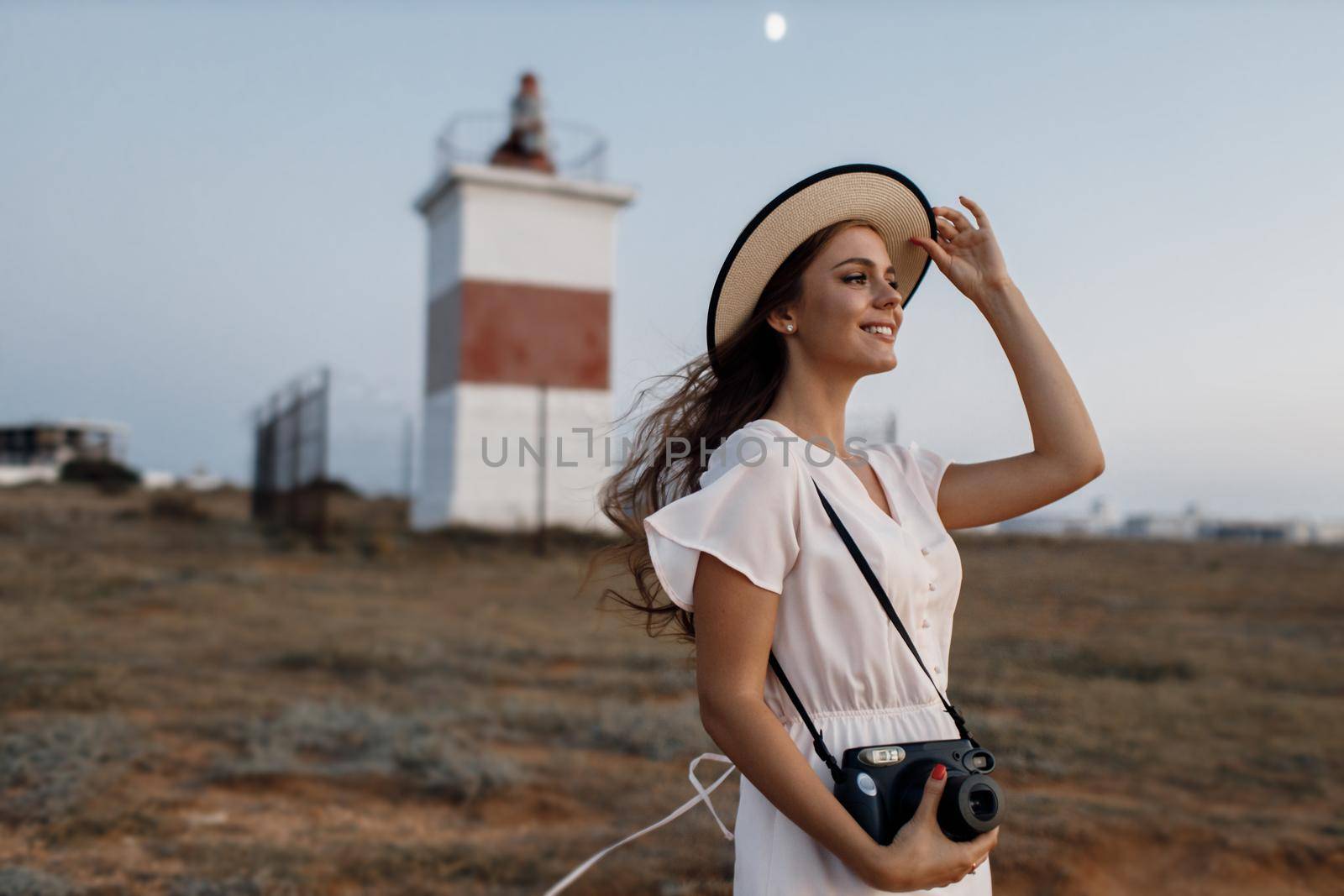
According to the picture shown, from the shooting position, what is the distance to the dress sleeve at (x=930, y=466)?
69.8 inches

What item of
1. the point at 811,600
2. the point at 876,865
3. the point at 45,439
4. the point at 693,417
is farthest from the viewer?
the point at 45,439

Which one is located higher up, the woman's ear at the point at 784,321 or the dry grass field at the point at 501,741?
the woman's ear at the point at 784,321

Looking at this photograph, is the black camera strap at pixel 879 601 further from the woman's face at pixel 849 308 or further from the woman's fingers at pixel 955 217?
the woman's fingers at pixel 955 217

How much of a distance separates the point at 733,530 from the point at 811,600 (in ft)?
0.52

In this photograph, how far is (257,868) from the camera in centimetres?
371

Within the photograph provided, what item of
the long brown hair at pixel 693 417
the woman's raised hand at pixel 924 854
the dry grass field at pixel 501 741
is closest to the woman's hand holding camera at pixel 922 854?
the woman's raised hand at pixel 924 854

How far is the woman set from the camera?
1401 millimetres

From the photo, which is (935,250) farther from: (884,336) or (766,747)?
(766,747)

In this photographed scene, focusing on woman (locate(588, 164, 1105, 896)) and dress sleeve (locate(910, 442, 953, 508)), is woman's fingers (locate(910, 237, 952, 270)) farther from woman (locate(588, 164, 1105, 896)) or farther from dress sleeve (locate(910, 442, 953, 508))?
dress sleeve (locate(910, 442, 953, 508))

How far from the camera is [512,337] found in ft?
57.8

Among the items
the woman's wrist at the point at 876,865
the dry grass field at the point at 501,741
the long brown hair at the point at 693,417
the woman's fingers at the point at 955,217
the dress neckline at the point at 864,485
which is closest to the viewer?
the woman's wrist at the point at 876,865

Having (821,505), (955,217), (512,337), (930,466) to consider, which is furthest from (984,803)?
(512,337)

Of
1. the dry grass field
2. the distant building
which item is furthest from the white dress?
the distant building

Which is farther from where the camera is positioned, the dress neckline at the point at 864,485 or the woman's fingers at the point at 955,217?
the woman's fingers at the point at 955,217
